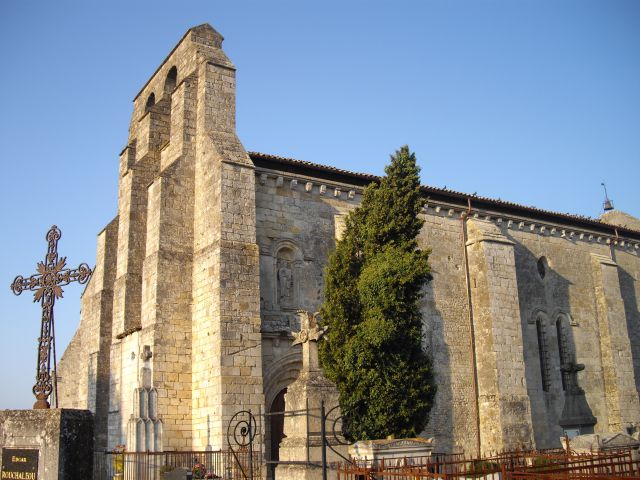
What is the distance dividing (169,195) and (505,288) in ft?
36.9

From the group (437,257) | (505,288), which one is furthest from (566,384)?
(437,257)

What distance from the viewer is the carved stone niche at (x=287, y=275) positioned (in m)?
17.6

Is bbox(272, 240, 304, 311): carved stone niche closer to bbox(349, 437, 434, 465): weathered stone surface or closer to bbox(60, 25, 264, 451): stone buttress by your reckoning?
bbox(60, 25, 264, 451): stone buttress

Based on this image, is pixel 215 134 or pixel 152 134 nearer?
pixel 215 134

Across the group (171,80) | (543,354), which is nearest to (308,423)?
(171,80)

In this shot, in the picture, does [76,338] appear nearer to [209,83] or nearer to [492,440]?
[209,83]

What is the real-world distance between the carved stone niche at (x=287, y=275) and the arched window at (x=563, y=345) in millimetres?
11480

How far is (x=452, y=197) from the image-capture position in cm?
2222

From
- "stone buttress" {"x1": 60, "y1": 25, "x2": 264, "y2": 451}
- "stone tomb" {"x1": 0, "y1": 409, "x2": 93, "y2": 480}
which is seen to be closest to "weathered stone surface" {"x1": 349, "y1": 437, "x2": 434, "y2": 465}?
"stone buttress" {"x1": 60, "y1": 25, "x2": 264, "y2": 451}

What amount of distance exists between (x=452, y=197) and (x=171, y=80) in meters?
10.1

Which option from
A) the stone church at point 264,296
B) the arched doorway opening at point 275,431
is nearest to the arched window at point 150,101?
the stone church at point 264,296

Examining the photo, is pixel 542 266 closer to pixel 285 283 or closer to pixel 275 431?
pixel 285 283

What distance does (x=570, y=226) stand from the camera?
83.4 ft

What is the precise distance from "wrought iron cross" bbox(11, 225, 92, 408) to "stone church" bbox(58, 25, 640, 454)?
2.16m
